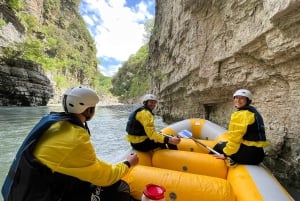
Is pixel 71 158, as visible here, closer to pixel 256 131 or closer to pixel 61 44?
pixel 256 131

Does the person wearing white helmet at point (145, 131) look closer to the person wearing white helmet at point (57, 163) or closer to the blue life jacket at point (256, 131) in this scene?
the blue life jacket at point (256, 131)

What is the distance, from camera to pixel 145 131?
4.63 metres

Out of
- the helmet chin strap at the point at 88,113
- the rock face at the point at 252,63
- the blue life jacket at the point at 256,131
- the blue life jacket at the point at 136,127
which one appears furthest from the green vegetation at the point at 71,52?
the helmet chin strap at the point at 88,113

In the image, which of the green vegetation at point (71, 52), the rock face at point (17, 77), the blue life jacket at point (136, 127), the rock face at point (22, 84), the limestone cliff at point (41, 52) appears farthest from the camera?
the green vegetation at point (71, 52)

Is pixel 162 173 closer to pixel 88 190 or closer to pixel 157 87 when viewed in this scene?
pixel 88 190

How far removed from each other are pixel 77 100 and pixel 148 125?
2.50m

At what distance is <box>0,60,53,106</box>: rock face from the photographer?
25.7 metres

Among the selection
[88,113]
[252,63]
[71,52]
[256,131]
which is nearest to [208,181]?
[256,131]

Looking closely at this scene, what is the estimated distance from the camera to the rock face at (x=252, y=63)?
468cm

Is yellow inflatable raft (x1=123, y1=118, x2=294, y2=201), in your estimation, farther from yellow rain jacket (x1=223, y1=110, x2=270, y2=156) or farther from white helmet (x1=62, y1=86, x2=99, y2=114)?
white helmet (x1=62, y1=86, x2=99, y2=114)

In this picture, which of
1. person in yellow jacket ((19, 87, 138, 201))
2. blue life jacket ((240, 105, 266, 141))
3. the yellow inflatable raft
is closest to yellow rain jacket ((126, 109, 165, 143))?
the yellow inflatable raft

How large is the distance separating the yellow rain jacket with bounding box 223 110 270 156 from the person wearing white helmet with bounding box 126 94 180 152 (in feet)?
3.61

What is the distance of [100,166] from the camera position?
7.09 feet

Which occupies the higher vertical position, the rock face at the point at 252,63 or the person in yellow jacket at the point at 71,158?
the rock face at the point at 252,63
